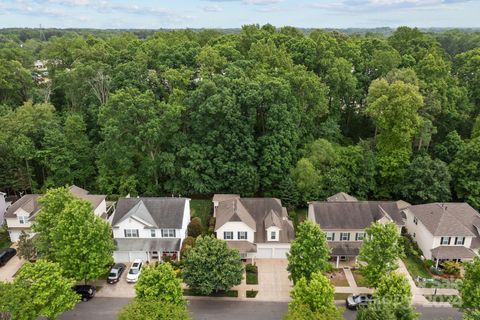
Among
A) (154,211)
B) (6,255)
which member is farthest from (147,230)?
(6,255)

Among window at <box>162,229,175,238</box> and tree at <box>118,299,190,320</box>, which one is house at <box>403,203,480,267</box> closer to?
tree at <box>118,299,190,320</box>

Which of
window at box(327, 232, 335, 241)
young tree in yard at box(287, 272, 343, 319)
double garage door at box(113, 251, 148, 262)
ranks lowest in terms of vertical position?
double garage door at box(113, 251, 148, 262)

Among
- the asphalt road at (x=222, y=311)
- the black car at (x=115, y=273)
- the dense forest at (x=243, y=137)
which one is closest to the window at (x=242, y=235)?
the asphalt road at (x=222, y=311)

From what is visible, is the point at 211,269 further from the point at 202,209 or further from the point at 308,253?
the point at 202,209

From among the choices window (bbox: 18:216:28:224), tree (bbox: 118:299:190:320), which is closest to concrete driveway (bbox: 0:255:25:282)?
window (bbox: 18:216:28:224)

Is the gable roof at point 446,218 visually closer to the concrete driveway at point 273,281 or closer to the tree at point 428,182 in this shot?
the tree at point 428,182

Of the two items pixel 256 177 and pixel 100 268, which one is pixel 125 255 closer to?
pixel 100 268

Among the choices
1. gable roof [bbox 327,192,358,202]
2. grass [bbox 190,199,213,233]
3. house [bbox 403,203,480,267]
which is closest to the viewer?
house [bbox 403,203,480,267]

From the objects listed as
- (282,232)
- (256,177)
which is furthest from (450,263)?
(256,177)
